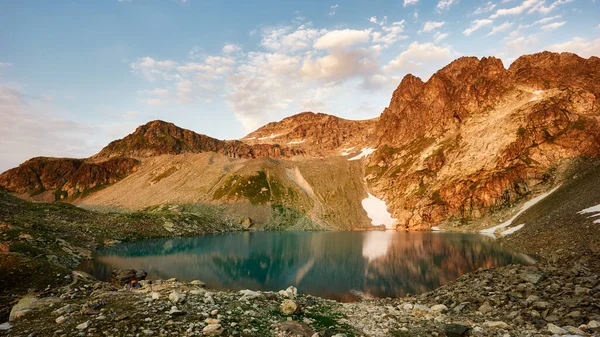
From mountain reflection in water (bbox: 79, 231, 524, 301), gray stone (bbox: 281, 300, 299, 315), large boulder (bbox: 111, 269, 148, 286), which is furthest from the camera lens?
mountain reflection in water (bbox: 79, 231, 524, 301)

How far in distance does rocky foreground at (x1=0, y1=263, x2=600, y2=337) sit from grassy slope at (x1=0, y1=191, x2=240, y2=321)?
8.12ft

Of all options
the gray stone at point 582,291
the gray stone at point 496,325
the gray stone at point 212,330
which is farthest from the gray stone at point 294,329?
the gray stone at point 582,291

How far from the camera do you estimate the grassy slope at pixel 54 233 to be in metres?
22.9

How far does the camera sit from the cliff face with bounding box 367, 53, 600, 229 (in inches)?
4953

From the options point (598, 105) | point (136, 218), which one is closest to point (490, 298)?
point (136, 218)

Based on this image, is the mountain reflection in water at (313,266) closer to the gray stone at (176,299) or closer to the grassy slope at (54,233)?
the grassy slope at (54,233)

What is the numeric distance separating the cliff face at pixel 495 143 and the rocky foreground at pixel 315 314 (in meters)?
118

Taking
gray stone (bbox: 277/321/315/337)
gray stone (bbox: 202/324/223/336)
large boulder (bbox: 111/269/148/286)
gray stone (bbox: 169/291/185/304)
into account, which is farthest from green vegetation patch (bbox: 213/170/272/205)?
gray stone (bbox: 202/324/223/336)

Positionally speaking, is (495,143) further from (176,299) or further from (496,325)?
(176,299)

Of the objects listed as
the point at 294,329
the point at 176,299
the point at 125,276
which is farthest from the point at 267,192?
the point at 294,329

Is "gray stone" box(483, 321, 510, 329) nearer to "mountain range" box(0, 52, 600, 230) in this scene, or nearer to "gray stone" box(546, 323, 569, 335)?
"gray stone" box(546, 323, 569, 335)

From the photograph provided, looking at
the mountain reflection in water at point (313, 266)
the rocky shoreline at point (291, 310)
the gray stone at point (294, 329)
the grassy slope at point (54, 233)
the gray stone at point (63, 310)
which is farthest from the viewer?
the mountain reflection in water at point (313, 266)

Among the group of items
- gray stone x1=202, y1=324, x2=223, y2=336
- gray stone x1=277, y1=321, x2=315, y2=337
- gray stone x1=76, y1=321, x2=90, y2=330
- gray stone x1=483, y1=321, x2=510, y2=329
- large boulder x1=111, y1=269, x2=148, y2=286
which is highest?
gray stone x1=76, y1=321, x2=90, y2=330

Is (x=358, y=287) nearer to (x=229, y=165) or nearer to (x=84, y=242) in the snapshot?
(x=84, y=242)
